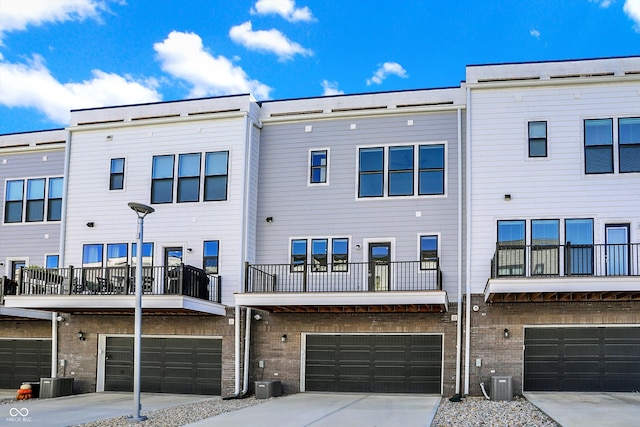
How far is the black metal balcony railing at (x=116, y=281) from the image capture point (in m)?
19.6

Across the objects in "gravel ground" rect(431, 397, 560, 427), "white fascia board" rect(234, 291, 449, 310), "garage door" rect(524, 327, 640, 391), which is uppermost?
"white fascia board" rect(234, 291, 449, 310)

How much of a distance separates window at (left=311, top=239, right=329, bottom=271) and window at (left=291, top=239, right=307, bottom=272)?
0.78ft

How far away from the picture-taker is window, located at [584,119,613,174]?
1889cm

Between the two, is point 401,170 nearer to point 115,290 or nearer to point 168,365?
point 115,290

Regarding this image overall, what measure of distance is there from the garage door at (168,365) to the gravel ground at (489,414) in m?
6.90

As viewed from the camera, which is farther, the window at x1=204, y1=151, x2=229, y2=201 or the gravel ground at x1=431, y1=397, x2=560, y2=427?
the window at x1=204, y1=151, x2=229, y2=201

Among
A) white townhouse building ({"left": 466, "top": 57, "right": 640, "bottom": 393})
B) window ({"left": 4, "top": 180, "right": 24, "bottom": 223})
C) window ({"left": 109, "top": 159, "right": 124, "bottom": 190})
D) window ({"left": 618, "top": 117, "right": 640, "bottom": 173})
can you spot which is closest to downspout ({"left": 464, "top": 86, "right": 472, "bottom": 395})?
white townhouse building ({"left": 466, "top": 57, "right": 640, "bottom": 393})

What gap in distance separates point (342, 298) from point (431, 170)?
14.7ft

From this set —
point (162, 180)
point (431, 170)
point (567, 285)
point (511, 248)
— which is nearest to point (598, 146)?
point (511, 248)

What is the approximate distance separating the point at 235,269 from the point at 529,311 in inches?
316

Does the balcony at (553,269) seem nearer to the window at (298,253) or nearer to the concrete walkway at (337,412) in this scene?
the concrete walkway at (337,412)

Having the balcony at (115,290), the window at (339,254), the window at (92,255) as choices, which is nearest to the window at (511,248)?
the window at (339,254)

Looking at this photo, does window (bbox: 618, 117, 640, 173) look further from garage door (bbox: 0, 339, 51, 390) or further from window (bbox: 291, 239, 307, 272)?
garage door (bbox: 0, 339, 51, 390)

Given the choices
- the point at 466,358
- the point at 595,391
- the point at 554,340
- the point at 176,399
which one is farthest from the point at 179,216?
the point at 595,391
